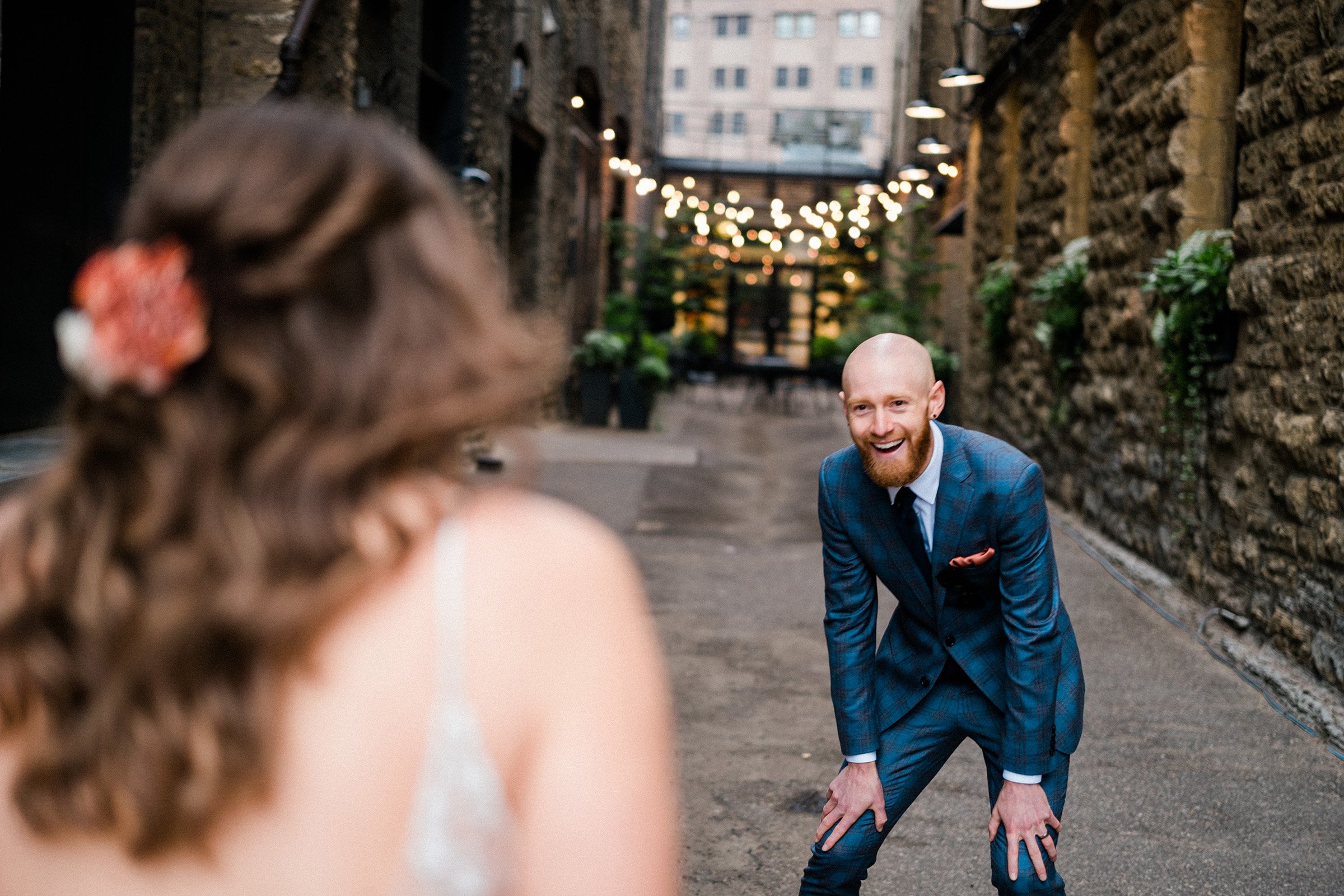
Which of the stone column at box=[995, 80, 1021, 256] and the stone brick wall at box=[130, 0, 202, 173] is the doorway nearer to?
the stone brick wall at box=[130, 0, 202, 173]

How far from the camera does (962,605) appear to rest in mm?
2879

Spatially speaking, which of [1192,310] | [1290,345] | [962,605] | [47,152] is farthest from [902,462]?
[47,152]

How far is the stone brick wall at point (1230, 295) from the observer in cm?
519

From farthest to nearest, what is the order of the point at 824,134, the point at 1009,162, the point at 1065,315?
the point at 824,134
the point at 1009,162
the point at 1065,315

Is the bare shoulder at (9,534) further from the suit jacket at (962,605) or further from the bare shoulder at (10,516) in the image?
the suit jacket at (962,605)

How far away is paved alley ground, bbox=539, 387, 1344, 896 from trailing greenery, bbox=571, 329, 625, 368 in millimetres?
7544

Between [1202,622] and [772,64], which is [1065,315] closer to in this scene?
[1202,622]

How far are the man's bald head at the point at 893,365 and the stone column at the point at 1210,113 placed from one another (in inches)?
194

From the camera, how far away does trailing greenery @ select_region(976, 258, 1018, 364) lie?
38.1ft

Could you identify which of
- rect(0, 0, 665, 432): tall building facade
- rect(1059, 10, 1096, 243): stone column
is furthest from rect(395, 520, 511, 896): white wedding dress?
rect(1059, 10, 1096, 243): stone column

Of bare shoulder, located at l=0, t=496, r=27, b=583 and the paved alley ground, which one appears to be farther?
the paved alley ground

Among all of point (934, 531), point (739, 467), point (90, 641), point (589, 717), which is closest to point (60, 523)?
point (90, 641)

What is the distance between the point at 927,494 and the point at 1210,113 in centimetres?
517

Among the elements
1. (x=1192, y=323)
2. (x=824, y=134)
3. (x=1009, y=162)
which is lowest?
(x=1192, y=323)
